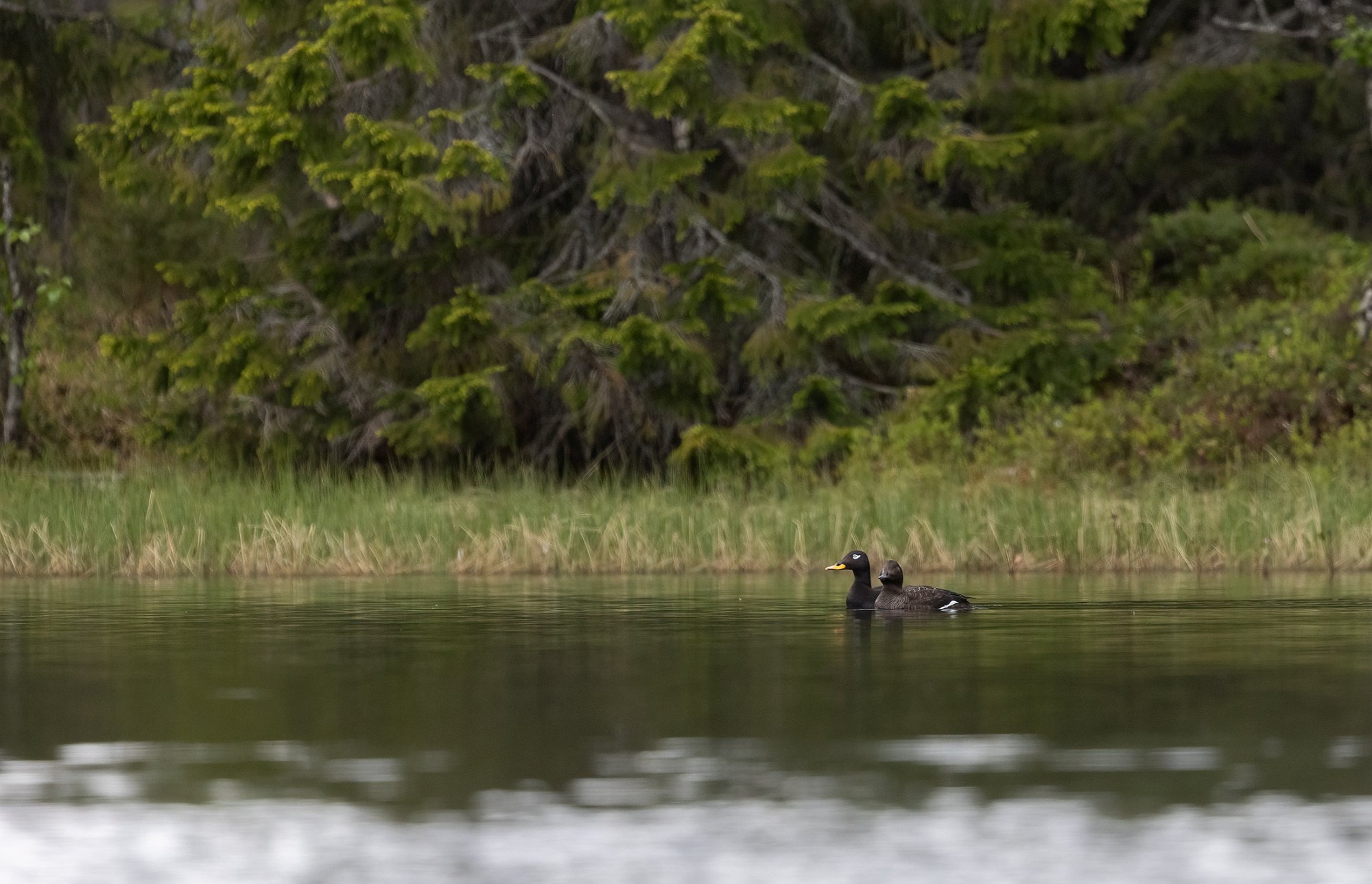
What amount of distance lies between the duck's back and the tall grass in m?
4.25

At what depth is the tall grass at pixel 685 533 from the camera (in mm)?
17578

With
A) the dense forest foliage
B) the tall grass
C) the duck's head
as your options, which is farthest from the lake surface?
the dense forest foliage

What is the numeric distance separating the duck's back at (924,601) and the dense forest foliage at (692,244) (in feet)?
30.2

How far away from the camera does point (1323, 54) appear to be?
29.6 metres

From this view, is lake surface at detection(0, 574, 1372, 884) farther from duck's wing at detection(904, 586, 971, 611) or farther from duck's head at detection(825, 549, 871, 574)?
duck's head at detection(825, 549, 871, 574)

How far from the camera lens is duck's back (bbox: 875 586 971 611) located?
44.1 ft

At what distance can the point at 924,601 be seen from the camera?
44.2 feet

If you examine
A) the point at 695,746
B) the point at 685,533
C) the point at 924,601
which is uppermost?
the point at 685,533

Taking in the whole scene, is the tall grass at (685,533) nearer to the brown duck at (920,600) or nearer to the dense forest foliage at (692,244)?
→ the dense forest foliage at (692,244)

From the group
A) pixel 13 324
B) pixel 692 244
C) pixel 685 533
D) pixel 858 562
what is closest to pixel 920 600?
pixel 858 562

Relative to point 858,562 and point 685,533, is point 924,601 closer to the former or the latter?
point 858,562

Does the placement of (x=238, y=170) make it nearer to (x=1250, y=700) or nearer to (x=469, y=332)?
(x=469, y=332)

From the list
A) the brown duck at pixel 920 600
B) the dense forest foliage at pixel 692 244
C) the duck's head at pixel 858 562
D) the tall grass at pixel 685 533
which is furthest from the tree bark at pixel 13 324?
the brown duck at pixel 920 600

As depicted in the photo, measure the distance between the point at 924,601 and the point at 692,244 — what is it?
12313 millimetres
